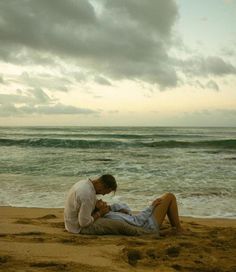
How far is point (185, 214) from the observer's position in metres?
7.05

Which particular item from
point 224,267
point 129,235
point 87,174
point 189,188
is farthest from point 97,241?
point 87,174

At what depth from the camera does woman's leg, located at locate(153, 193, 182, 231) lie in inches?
208

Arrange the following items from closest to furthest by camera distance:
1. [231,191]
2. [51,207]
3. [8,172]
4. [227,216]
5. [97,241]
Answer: [97,241], [227,216], [51,207], [231,191], [8,172]

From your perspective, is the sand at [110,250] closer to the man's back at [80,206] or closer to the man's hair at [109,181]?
the man's back at [80,206]

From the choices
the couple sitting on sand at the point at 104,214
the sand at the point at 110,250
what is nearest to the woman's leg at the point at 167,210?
the couple sitting on sand at the point at 104,214

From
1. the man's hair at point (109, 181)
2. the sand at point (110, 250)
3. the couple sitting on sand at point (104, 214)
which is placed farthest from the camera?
the couple sitting on sand at point (104, 214)

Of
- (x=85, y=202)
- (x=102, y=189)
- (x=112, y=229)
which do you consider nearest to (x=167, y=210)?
(x=112, y=229)

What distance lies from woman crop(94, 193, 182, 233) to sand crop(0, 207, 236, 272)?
19cm

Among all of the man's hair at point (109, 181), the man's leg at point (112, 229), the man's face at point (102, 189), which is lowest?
the man's leg at point (112, 229)

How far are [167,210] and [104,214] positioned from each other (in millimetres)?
906

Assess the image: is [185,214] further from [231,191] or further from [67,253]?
[67,253]

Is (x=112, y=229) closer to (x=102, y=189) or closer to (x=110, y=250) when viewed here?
(x=102, y=189)

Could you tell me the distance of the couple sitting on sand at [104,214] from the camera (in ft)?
16.1

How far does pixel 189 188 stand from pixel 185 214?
8.02ft
